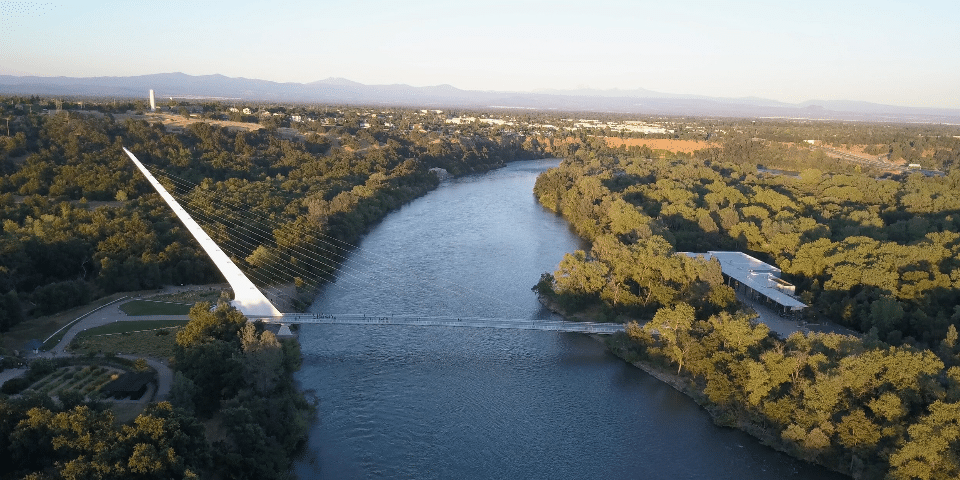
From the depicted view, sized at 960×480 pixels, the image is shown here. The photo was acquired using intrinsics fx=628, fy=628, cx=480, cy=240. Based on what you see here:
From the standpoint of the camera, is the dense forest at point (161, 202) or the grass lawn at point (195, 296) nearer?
the grass lawn at point (195, 296)

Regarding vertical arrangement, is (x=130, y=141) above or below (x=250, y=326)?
above

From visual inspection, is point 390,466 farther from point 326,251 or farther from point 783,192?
point 783,192

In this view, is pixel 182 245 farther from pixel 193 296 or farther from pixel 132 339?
pixel 132 339

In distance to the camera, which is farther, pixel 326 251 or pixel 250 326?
pixel 326 251

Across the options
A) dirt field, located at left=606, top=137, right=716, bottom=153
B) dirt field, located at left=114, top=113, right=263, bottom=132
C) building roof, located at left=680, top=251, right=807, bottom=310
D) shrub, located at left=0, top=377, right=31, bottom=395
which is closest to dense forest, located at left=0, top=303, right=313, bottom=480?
shrub, located at left=0, top=377, right=31, bottom=395

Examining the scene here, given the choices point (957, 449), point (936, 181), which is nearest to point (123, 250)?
point (957, 449)

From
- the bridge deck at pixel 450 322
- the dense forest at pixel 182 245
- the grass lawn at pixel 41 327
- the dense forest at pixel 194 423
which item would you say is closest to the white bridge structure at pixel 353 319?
the bridge deck at pixel 450 322

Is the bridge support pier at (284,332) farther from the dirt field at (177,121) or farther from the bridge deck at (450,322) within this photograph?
the dirt field at (177,121)
